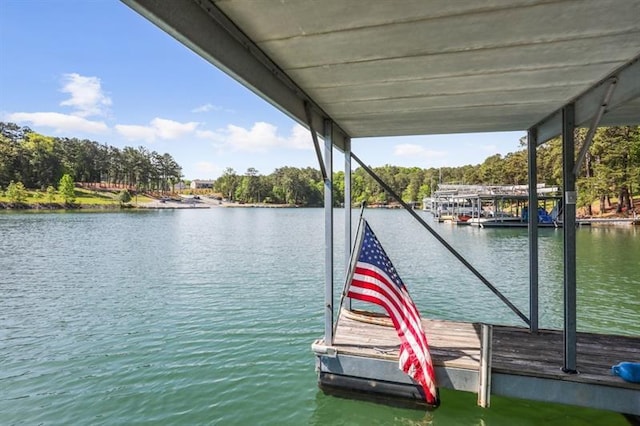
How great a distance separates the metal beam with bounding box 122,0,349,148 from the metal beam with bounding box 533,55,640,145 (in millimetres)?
2418

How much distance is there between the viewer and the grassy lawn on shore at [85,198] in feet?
200

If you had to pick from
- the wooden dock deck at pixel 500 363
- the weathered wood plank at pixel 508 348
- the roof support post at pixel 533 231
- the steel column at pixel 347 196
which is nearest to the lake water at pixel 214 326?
the wooden dock deck at pixel 500 363

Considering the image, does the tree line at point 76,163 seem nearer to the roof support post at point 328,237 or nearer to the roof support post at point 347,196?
the roof support post at point 347,196

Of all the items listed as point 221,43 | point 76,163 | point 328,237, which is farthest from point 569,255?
point 76,163

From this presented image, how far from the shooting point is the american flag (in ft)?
11.2

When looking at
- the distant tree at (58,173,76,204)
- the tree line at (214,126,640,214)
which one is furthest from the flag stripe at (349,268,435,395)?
the distant tree at (58,173,76,204)

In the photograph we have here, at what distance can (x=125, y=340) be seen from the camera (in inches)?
265

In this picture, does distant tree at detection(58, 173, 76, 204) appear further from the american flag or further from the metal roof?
the american flag

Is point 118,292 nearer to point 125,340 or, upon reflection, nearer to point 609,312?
point 125,340

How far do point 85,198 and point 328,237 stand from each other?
8023 cm

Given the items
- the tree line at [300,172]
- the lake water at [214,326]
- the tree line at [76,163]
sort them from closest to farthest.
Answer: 1. the lake water at [214,326]
2. the tree line at [300,172]
3. the tree line at [76,163]

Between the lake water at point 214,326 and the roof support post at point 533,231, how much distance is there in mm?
1027

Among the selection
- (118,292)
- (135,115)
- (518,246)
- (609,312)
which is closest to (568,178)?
(609,312)

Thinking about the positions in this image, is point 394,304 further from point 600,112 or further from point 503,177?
point 503,177
